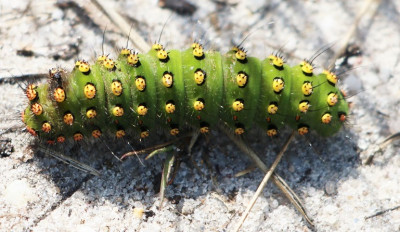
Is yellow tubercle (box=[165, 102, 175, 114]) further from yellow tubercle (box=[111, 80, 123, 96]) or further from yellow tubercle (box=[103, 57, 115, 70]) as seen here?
yellow tubercle (box=[103, 57, 115, 70])

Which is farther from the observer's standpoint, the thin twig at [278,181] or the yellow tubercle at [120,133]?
the thin twig at [278,181]

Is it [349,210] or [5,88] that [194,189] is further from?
[5,88]

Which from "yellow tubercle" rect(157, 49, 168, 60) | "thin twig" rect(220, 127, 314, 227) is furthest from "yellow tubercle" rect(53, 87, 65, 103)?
"thin twig" rect(220, 127, 314, 227)

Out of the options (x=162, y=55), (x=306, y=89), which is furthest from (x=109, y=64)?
(x=306, y=89)

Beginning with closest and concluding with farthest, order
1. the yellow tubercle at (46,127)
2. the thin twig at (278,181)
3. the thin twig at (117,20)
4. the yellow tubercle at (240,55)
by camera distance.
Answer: the yellow tubercle at (46,127), the yellow tubercle at (240,55), the thin twig at (278,181), the thin twig at (117,20)

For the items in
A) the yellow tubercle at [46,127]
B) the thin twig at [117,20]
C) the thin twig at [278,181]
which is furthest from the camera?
the thin twig at [117,20]

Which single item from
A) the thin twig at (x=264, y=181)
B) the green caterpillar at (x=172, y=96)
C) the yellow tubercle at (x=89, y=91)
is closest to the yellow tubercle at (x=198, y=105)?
the green caterpillar at (x=172, y=96)

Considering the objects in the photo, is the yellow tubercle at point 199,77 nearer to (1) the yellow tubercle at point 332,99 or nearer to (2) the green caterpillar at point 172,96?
(2) the green caterpillar at point 172,96
